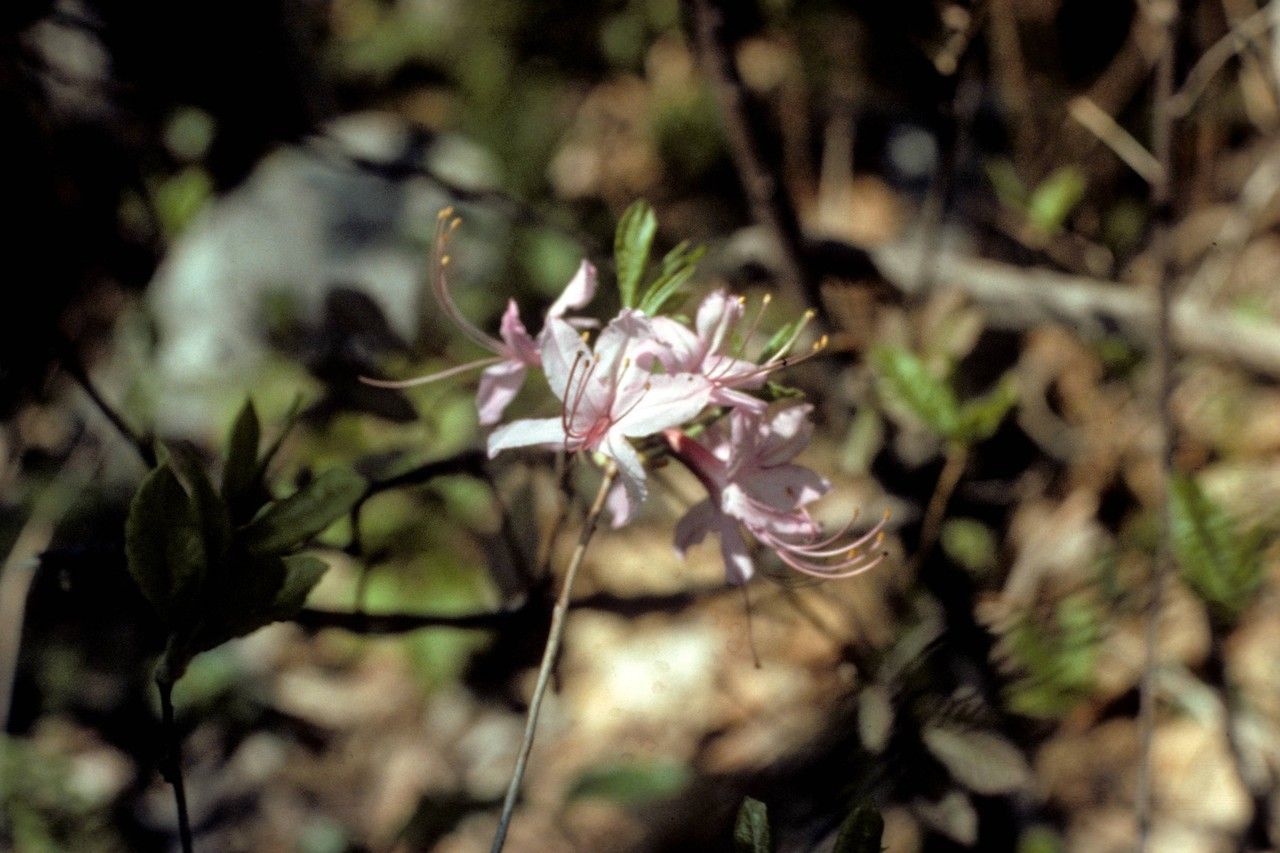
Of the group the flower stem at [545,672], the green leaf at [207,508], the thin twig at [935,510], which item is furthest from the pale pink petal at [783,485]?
the thin twig at [935,510]

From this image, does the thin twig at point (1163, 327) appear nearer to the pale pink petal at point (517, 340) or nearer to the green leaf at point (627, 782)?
the green leaf at point (627, 782)

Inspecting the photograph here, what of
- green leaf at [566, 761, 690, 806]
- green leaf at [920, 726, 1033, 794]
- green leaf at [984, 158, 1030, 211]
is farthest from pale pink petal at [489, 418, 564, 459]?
green leaf at [984, 158, 1030, 211]

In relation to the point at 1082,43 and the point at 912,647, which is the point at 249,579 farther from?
the point at 1082,43

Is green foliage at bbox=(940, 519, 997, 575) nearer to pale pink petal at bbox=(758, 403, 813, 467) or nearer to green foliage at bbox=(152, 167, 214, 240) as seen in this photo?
pale pink petal at bbox=(758, 403, 813, 467)

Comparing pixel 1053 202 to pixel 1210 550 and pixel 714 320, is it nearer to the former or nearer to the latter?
pixel 1210 550

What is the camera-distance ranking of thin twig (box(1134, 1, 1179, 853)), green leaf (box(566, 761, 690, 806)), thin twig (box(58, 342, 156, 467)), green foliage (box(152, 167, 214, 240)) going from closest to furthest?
thin twig (box(58, 342, 156, 467)) → thin twig (box(1134, 1, 1179, 853)) → green leaf (box(566, 761, 690, 806)) → green foliage (box(152, 167, 214, 240))

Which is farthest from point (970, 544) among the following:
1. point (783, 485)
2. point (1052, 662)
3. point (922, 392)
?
point (783, 485)

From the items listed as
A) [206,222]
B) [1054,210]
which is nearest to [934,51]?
[1054,210]
